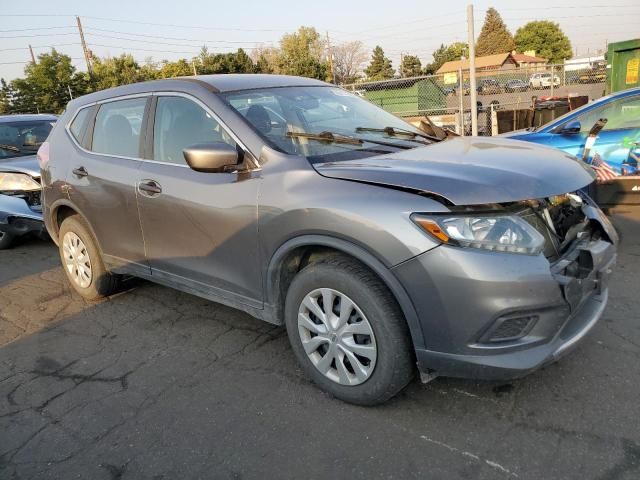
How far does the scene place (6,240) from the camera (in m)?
6.75

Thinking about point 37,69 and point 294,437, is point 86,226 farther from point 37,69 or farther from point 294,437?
point 37,69

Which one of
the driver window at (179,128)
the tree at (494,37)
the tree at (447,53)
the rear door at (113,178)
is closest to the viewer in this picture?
the driver window at (179,128)

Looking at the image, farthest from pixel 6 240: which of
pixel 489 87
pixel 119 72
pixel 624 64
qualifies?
pixel 119 72

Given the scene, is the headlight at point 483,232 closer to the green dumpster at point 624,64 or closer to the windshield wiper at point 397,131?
the windshield wiper at point 397,131

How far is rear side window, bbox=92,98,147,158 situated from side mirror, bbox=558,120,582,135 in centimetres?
472

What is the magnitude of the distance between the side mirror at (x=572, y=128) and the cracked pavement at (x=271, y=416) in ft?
8.91

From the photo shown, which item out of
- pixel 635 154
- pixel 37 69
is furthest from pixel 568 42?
pixel 635 154

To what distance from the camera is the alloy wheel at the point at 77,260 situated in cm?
456

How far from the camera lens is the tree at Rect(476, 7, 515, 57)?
93.1 meters

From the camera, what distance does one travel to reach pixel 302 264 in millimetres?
3010

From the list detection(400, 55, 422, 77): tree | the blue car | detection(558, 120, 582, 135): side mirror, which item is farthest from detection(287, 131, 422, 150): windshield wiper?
detection(400, 55, 422, 77): tree

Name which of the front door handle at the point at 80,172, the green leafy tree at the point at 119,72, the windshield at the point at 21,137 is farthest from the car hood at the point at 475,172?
the green leafy tree at the point at 119,72

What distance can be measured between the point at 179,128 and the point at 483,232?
220 centimetres

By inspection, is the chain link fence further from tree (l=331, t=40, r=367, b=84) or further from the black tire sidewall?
tree (l=331, t=40, r=367, b=84)
